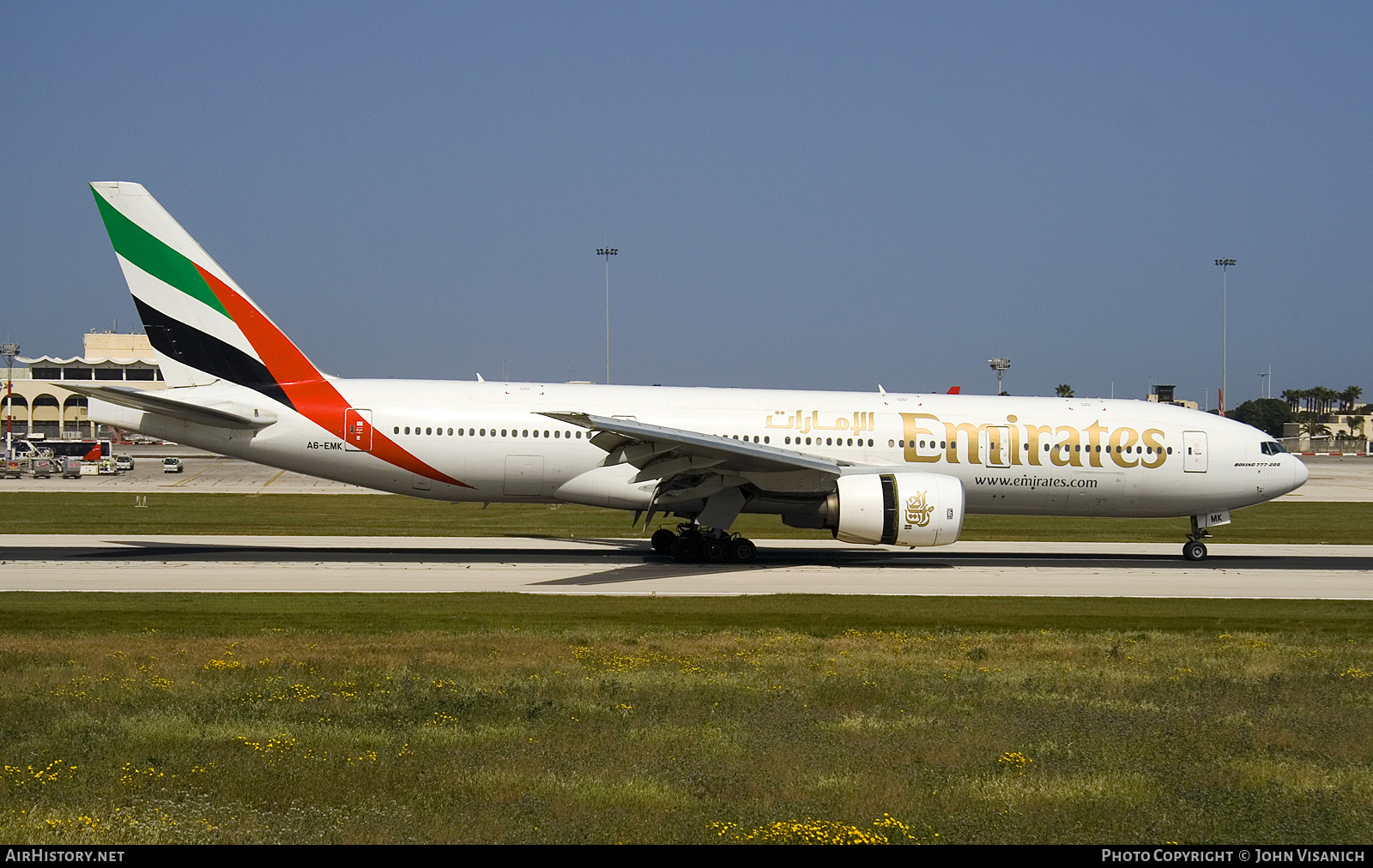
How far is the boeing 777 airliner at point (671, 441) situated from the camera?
2350 cm

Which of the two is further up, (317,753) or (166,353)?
(166,353)

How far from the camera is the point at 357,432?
968 inches

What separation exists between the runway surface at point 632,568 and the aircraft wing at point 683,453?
216cm

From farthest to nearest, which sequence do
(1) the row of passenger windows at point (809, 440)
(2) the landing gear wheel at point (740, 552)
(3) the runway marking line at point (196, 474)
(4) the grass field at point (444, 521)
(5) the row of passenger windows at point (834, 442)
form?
(3) the runway marking line at point (196, 474) < (4) the grass field at point (444, 521) < (5) the row of passenger windows at point (834, 442) < (1) the row of passenger windows at point (809, 440) < (2) the landing gear wheel at point (740, 552)

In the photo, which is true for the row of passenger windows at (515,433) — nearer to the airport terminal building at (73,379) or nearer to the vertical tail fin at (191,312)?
the vertical tail fin at (191,312)

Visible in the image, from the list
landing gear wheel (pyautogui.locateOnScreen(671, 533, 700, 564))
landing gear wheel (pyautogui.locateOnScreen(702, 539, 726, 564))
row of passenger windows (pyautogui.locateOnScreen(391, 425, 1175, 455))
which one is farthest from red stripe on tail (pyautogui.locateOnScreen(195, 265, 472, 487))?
landing gear wheel (pyautogui.locateOnScreen(702, 539, 726, 564))

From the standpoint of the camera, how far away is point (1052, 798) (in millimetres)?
7965

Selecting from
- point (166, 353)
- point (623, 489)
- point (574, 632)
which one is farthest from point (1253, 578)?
point (166, 353)

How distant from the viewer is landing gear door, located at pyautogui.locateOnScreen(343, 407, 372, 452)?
80.7ft

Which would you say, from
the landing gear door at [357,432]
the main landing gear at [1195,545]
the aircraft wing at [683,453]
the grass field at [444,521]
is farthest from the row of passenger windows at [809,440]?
the grass field at [444,521]
